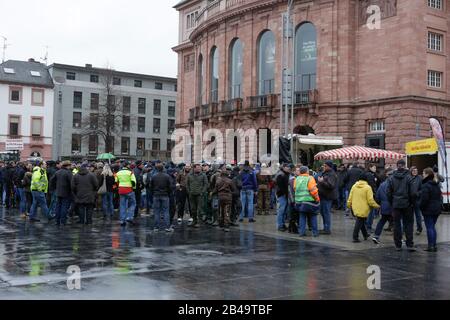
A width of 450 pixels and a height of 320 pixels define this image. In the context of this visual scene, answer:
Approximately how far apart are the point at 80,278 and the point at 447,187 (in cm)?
1785

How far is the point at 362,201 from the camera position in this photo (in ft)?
43.8

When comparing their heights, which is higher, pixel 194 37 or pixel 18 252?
pixel 194 37

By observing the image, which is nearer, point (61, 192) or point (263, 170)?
point (61, 192)

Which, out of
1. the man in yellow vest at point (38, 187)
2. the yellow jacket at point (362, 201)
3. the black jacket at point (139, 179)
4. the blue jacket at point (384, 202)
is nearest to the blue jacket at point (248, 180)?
the black jacket at point (139, 179)

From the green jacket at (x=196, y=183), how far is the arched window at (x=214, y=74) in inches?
1083

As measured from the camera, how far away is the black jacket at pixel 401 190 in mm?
12117

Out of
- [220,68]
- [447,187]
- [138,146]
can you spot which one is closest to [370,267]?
[447,187]

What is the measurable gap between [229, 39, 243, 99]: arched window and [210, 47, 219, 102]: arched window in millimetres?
2004

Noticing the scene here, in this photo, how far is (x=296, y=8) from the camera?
36469 mm

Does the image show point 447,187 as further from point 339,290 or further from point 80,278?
point 80,278

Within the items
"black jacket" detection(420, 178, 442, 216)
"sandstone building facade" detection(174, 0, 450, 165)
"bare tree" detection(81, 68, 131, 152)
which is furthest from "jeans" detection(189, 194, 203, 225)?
"bare tree" detection(81, 68, 131, 152)

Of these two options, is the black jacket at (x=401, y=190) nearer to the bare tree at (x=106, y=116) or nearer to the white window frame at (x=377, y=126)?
the white window frame at (x=377, y=126)

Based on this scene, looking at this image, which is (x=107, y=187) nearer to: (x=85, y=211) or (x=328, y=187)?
(x=85, y=211)

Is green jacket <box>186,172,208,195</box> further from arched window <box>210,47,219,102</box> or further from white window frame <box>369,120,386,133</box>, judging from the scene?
arched window <box>210,47,219,102</box>
